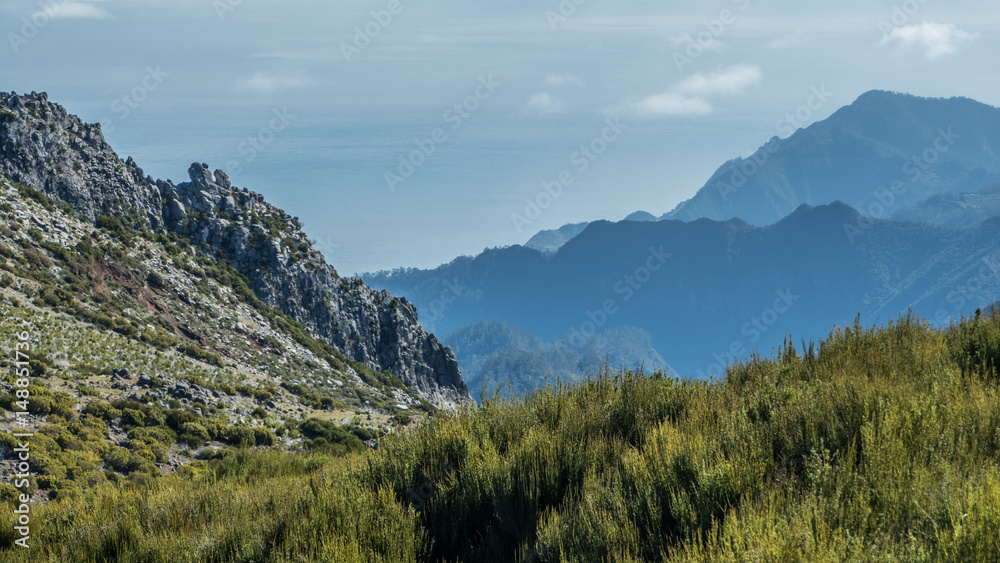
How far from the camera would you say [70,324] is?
1465 inches

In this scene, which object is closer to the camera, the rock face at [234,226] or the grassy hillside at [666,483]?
the grassy hillside at [666,483]

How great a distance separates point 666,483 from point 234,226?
280 ft

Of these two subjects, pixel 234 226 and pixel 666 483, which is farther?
pixel 234 226

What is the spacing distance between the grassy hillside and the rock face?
2707 inches

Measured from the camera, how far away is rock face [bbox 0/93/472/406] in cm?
6606

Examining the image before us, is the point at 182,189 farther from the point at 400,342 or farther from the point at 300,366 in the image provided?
the point at 300,366

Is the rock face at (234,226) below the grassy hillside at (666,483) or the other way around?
the other way around

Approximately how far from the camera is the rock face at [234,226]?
6606cm

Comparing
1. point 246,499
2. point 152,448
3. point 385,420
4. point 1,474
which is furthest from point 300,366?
point 246,499

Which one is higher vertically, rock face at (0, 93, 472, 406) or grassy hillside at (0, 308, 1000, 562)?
rock face at (0, 93, 472, 406)

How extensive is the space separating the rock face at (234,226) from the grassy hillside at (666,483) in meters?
68.8

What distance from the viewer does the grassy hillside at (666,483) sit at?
12.9ft

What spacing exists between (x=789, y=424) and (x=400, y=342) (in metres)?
90.1

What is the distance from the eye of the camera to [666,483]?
4.86 metres
